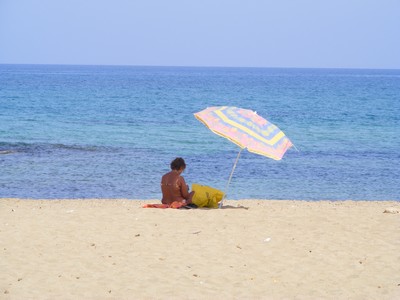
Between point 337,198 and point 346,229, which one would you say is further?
point 337,198

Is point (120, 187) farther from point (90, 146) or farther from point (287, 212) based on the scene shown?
point (90, 146)

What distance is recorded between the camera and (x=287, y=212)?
11.0 meters

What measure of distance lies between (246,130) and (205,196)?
1.26m

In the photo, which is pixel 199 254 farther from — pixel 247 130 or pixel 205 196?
pixel 247 130

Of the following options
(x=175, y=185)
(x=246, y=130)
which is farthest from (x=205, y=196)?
(x=246, y=130)

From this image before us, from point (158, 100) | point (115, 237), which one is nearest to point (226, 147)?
point (115, 237)

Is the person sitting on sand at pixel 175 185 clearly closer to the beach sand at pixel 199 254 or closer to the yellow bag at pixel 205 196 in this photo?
the yellow bag at pixel 205 196

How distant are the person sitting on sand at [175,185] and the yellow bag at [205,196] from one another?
103 mm

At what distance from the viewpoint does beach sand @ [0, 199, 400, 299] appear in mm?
7168

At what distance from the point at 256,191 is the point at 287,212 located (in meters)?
5.51

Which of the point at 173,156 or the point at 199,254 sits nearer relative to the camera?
the point at 199,254

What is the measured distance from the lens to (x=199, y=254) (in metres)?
8.38

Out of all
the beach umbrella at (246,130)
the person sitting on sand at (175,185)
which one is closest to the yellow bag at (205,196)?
the person sitting on sand at (175,185)

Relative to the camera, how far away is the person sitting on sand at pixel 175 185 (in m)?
11.1
